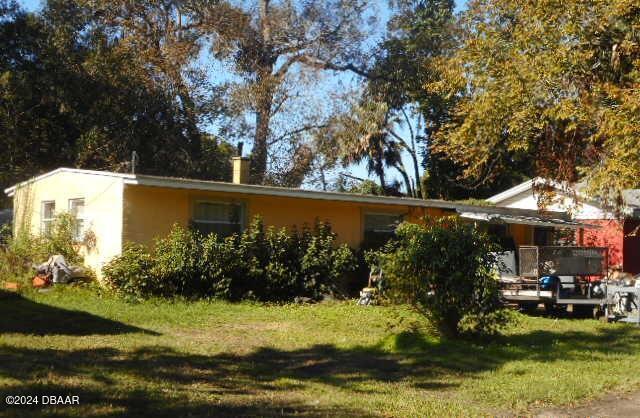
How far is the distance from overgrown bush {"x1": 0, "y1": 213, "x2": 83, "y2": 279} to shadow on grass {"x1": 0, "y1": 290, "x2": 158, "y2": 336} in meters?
3.67

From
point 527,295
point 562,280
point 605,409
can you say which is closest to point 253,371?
point 605,409

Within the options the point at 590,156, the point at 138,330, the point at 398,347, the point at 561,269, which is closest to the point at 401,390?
the point at 398,347

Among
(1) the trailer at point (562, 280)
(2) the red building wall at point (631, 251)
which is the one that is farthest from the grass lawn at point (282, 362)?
(2) the red building wall at point (631, 251)

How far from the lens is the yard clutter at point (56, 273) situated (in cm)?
1527

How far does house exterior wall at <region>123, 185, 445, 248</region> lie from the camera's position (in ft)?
51.0

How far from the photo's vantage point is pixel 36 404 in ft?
21.1

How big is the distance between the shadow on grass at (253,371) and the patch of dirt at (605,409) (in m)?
1.40

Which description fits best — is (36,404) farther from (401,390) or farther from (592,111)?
(592,111)

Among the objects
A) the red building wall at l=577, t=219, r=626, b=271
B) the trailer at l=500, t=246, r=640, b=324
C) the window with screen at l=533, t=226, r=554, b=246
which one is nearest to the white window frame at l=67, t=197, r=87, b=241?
the trailer at l=500, t=246, r=640, b=324

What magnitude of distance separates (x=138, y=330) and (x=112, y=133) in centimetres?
1859

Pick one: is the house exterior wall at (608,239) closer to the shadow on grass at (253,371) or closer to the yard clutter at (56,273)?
the shadow on grass at (253,371)

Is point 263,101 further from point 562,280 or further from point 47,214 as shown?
point 562,280

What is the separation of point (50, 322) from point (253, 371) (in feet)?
13.1

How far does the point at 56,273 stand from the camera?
15.3 metres
